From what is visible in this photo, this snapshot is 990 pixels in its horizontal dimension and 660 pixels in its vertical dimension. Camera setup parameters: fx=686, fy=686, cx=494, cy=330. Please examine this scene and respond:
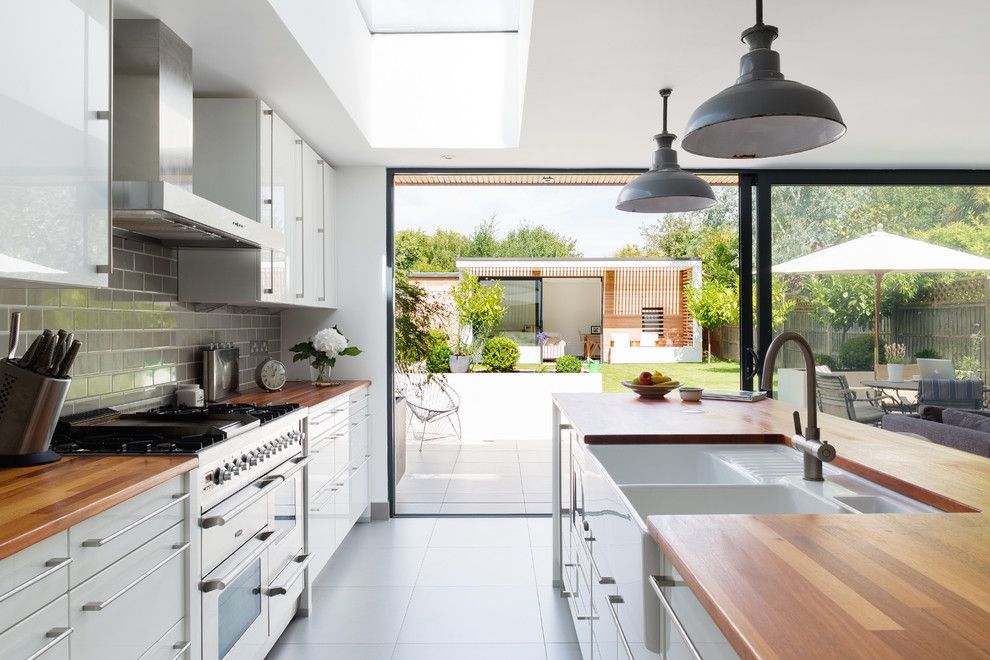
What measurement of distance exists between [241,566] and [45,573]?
44.1 inches

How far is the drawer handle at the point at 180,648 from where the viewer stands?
1.99m

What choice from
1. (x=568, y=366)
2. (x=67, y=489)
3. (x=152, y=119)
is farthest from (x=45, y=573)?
(x=568, y=366)

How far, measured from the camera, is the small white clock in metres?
3.98

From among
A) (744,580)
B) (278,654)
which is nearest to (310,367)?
(278,654)

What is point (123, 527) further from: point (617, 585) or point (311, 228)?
point (311, 228)

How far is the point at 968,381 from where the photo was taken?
508cm

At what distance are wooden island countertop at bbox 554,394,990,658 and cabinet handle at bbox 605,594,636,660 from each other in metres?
0.45

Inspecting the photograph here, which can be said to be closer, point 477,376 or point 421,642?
point 421,642

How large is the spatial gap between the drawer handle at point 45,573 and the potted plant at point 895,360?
5.39 meters

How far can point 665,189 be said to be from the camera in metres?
3.01

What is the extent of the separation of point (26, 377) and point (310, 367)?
9.97ft

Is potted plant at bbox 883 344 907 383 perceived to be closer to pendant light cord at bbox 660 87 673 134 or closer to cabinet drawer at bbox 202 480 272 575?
pendant light cord at bbox 660 87 673 134

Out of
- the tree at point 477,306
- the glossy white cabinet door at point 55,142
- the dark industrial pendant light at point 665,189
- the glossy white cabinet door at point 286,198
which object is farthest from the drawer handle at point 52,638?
the tree at point 477,306

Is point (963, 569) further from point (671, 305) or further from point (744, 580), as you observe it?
point (671, 305)
